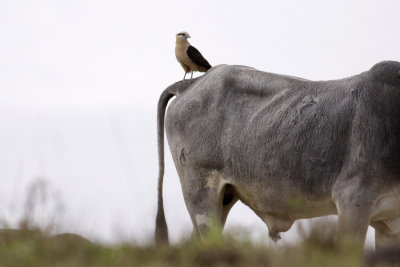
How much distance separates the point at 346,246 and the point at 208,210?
4076mm

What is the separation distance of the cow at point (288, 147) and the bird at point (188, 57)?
0.90m

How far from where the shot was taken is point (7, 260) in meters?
4.53

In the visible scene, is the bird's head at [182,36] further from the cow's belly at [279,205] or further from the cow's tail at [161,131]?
the cow's belly at [279,205]

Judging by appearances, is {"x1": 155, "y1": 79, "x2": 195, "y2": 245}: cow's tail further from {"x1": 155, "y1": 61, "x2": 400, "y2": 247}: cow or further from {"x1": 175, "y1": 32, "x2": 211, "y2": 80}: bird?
{"x1": 175, "y1": 32, "x2": 211, "y2": 80}: bird

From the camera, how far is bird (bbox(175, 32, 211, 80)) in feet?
33.2

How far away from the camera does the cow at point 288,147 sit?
24.3 feet

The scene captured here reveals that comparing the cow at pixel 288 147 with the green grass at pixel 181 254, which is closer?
the green grass at pixel 181 254

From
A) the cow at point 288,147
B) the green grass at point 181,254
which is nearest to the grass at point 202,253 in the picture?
the green grass at point 181,254

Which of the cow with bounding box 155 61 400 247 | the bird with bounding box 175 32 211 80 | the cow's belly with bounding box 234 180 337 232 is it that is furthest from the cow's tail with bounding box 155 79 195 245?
the cow's belly with bounding box 234 180 337 232

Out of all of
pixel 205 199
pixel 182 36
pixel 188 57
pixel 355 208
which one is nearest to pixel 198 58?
pixel 188 57

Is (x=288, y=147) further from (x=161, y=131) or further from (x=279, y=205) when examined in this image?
(x=161, y=131)

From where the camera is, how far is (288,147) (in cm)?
789

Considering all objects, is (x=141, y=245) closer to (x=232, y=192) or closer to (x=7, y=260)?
(x=7, y=260)

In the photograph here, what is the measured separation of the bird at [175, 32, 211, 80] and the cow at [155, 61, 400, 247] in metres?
0.90
